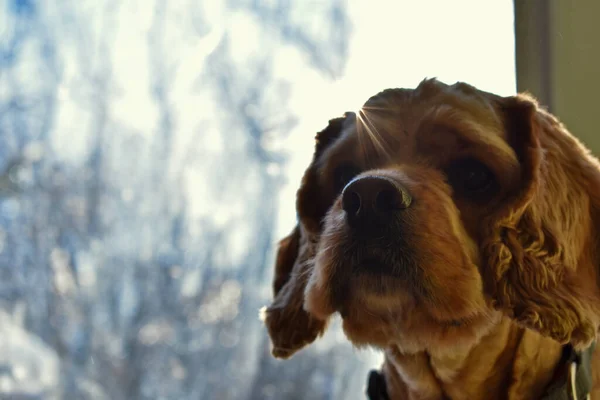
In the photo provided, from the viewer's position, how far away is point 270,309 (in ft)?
3.25

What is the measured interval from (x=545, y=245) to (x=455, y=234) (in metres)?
0.13

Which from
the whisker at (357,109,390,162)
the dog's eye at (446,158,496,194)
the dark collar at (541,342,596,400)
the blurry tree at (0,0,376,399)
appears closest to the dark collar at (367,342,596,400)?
the dark collar at (541,342,596,400)

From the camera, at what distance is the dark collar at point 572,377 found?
80cm

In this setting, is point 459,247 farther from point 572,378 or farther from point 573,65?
point 573,65

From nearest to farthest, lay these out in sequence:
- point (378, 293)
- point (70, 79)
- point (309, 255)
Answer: point (378, 293), point (309, 255), point (70, 79)

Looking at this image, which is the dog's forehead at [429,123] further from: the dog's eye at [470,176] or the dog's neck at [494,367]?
the dog's neck at [494,367]

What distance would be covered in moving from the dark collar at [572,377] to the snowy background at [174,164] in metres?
0.46

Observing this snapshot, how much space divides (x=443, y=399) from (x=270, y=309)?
1.02 feet

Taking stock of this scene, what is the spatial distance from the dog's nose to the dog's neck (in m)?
0.25

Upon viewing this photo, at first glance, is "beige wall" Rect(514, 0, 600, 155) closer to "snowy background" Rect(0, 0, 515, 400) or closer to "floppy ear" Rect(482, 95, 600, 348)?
"snowy background" Rect(0, 0, 515, 400)

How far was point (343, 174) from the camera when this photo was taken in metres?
0.94

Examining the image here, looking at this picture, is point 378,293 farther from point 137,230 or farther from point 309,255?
point 137,230

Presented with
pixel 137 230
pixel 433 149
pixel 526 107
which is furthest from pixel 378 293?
pixel 137 230

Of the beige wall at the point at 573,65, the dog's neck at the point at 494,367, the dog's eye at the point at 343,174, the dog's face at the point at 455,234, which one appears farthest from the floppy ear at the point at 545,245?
the beige wall at the point at 573,65
